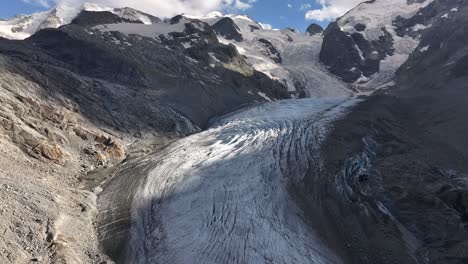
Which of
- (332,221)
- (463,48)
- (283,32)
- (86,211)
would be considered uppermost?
(283,32)

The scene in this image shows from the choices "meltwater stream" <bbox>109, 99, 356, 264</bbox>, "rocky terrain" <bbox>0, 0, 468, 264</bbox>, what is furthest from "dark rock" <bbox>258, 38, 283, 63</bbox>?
"meltwater stream" <bbox>109, 99, 356, 264</bbox>

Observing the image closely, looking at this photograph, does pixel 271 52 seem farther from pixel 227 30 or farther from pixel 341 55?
pixel 341 55

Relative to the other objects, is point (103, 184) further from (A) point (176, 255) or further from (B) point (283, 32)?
(B) point (283, 32)

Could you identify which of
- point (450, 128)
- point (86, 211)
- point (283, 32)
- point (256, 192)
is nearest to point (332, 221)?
point (256, 192)

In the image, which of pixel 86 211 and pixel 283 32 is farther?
pixel 283 32

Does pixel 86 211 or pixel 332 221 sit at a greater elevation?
pixel 86 211

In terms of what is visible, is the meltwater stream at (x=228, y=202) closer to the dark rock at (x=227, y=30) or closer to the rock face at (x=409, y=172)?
the rock face at (x=409, y=172)

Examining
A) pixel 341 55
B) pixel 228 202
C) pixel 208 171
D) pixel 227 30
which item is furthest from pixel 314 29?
pixel 228 202
